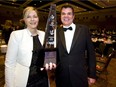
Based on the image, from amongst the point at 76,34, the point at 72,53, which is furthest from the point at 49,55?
the point at 76,34

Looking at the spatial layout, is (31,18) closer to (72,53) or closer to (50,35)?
(50,35)

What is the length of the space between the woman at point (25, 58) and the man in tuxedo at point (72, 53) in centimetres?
36

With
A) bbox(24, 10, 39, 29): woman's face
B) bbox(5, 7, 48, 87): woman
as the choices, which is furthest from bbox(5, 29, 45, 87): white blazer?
bbox(24, 10, 39, 29): woman's face

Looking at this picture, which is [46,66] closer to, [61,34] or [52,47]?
[52,47]

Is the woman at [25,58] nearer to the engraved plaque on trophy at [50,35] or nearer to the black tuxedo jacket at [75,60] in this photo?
the engraved plaque on trophy at [50,35]

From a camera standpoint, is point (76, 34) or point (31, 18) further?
point (76, 34)

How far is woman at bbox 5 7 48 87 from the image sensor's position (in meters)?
1.63

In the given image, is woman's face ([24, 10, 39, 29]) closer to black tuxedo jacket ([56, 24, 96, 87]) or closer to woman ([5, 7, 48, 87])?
woman ([5, 7, 48, 87])

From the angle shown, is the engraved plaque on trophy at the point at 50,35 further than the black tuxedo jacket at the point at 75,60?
No

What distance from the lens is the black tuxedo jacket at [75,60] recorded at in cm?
198

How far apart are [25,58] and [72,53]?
1.86ft

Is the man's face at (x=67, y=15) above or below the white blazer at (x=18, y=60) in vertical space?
above

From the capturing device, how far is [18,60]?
166 centimetres

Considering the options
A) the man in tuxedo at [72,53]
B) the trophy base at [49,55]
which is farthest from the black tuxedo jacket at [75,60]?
the trophy base at [49,55]
